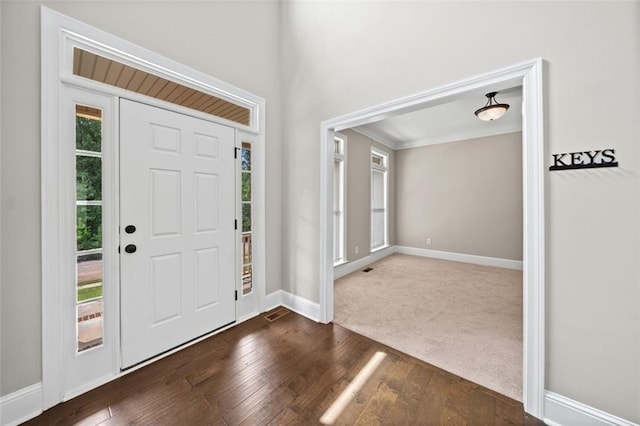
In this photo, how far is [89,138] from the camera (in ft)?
5.71

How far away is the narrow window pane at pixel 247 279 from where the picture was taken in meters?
2.74

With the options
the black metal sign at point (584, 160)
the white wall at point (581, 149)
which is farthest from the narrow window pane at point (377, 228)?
the black metal sign at point (584, 160)

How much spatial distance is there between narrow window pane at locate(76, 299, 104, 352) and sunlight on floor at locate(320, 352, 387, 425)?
1721 millimetres

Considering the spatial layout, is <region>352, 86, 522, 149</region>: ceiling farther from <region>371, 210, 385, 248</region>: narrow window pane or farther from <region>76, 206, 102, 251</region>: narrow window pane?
<region>76, 206, 102, 251</region>: narrow window pane

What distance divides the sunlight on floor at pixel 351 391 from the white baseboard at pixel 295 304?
2.72ft

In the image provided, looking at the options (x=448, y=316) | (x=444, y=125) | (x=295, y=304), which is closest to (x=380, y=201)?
(x=444, y=125)

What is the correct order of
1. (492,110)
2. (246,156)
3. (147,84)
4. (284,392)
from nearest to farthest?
(284,392)
(147,84)
(246,156)
(492,110)

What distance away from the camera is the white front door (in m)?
1.90

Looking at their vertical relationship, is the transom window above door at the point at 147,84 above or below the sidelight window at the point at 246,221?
above

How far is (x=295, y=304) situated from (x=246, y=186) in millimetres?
1528

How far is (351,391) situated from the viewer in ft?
5.57

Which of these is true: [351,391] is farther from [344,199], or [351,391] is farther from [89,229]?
[344,199]

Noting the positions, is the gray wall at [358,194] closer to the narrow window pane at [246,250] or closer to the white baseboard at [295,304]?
the white baseboard at [295,304]

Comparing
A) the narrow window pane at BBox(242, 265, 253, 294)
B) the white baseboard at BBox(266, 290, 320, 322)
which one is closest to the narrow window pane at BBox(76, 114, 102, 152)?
the narrow window pane at BBox(242, 265, 253, 294)
